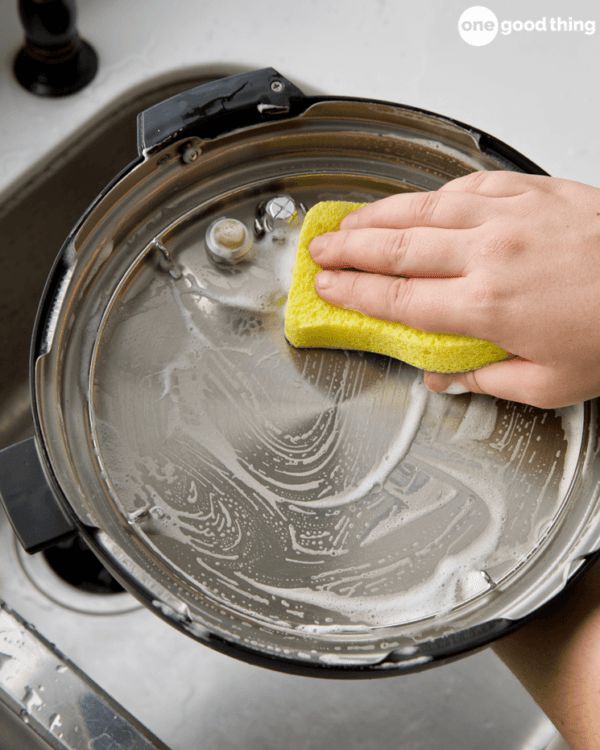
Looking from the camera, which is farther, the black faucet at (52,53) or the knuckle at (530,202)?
the black faucet at (52,53)

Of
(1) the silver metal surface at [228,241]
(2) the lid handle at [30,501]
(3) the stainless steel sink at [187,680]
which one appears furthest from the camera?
(3) the stainless steel sink at [187,680]

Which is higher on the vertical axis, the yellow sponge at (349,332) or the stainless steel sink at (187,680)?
the yellow sponge at (349,332)

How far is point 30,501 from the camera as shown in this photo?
550 mm

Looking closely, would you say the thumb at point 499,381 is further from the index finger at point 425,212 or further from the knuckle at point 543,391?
the index finger at point 425,212

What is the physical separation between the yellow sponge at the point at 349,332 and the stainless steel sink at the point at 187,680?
0.98ft

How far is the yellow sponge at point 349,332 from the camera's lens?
1.91 feet

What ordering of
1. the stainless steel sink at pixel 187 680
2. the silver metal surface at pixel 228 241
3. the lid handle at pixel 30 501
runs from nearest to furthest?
the lid handle at pixel 30 501 < the silver metal surface at pixel 228 241 < the stainless steel sink at pixel 187 680

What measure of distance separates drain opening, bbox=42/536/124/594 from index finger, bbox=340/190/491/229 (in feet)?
1.42

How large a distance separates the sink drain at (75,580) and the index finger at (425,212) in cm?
44

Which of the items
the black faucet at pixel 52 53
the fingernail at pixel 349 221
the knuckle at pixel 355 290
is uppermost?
the black faucet at pixel 52 53

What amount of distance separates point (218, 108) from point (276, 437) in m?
0.24

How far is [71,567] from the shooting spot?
2.75 ft

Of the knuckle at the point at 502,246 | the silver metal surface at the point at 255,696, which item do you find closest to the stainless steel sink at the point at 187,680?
the silver metal surface at the point at 255,696

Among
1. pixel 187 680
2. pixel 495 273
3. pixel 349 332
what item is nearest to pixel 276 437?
pixel 349 332
